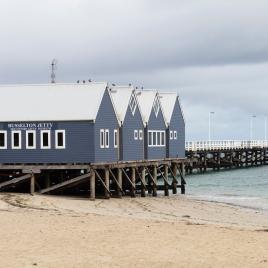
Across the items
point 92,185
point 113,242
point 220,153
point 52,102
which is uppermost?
point 52,102

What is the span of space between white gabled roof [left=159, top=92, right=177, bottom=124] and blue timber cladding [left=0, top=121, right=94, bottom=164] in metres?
14.3

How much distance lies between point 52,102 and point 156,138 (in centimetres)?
1118

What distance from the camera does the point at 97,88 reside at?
1594 inches

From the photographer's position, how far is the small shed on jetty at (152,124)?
159 feet

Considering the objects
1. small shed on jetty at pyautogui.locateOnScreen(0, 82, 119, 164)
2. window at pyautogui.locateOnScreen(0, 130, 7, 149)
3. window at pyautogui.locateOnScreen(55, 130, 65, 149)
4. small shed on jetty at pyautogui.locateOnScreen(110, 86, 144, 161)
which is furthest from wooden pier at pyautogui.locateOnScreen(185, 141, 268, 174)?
window at pyautogui.locateOnScreen(55, 130, 65, 149)

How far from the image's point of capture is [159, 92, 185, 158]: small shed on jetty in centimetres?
5231

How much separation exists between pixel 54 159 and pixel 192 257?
→ 22.1 metres

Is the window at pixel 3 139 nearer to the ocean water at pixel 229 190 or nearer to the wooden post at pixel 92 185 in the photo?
the wooden post at pixel 92 185

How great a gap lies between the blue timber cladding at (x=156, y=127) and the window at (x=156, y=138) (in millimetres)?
222

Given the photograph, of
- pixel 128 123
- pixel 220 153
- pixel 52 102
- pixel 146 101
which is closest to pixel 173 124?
pixel 146 101

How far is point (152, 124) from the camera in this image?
49250 millimetres

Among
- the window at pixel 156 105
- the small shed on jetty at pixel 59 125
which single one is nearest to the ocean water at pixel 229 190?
the window at pixel 156 105

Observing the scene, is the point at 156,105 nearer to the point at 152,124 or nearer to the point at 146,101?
the point at 146,101

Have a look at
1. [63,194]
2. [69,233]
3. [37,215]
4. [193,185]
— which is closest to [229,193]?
[193,185]
